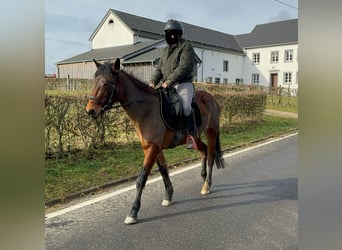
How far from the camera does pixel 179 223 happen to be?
3.40 meters

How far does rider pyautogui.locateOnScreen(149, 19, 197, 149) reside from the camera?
3568 millimetres

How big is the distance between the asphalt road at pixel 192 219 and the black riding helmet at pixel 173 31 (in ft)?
6.79

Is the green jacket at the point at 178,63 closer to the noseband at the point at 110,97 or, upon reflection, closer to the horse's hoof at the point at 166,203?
the noseband at the point at 110,97

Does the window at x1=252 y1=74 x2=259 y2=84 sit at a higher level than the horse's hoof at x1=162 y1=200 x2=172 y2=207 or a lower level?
higher

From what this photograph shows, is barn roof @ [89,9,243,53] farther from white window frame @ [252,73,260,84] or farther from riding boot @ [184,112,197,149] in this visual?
white window frame @ [252,73,260,84]

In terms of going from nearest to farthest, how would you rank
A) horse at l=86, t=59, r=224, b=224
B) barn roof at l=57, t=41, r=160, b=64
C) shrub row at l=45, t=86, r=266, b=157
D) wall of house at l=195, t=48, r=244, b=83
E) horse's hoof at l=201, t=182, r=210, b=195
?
1. horse at l=86, t=59, r=224, b=224
2. barn roof at l=57, t=41, r=160, b=64
3. horse's hoof at l=201, t=182, r=210, b=195
4. shrub row at l=45, t=86, r=266, b=157
5. wall of house at l=195, t=48, r=244, b=83

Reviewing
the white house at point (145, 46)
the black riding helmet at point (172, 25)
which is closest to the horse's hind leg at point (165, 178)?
the white house at point (145, 46)

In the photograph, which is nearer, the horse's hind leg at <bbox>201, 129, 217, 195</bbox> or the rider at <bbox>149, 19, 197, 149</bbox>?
the rider at <bbox>149, 19, 197, 149</bbox>

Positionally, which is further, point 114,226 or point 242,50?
point 242,50

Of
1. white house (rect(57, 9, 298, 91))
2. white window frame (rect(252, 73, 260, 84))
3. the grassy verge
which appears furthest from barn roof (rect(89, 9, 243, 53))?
white window frame (rect(252, 73, 260, 84))

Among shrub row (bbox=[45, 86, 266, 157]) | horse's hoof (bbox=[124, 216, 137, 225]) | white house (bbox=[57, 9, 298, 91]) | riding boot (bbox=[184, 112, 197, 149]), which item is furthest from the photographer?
shrub row (bbox=[45, 86, 266, 157])
